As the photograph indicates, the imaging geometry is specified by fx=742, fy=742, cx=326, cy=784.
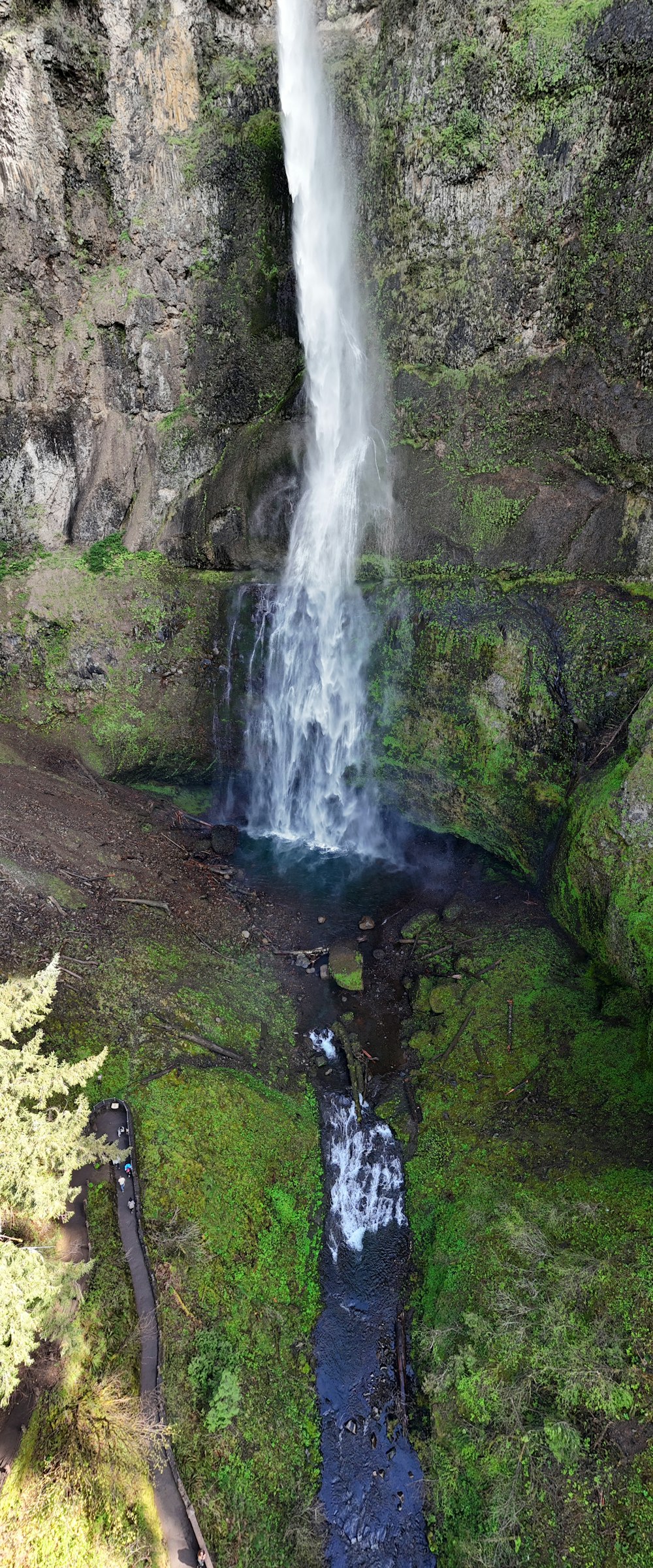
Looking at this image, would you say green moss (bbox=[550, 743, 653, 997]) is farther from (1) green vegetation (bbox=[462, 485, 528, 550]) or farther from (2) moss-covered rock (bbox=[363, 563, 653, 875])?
(1) green vegetation (bbox=[462, 485, 528, 550])

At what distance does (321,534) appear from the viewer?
15258 millimetres

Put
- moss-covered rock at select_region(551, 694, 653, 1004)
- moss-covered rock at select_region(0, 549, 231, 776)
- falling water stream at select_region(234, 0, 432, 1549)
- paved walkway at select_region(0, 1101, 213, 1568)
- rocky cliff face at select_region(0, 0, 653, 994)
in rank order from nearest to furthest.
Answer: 1. paved walkway at select_region(0, 1101, 213, 1568)
2. moss-covered rock at select_region(551, 694, 653, 1004)
3. falling water stream at select_region(234, 0, 432, 1549)
4. rocky cliff face at select_region(0, 0, 653, 994)
5. moss-covered rock at select_region(0, 549, 231, 776)

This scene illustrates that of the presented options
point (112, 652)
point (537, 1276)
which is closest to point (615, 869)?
point (537, 1276)

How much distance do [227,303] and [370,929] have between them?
42.9 ft

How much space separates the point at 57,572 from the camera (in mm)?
16016

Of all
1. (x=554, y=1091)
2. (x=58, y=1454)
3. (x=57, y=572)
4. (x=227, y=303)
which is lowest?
(x=58, y=1454)

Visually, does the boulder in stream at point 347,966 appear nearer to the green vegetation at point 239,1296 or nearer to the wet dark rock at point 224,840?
the green vegetation at point 239,1296

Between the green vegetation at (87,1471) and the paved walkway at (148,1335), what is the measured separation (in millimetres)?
95

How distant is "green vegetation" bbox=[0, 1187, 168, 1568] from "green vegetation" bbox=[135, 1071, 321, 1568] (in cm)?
50

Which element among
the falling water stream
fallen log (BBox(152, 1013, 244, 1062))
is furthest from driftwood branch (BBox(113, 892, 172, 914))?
the falling water stream

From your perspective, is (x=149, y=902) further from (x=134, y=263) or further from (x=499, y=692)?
(x=134, y=263)

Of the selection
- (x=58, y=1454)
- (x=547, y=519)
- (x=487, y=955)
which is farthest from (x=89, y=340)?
(x=58, y=1454)

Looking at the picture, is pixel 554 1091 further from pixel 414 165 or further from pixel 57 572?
pixel 414 165

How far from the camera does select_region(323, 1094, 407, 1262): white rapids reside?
9.34m
